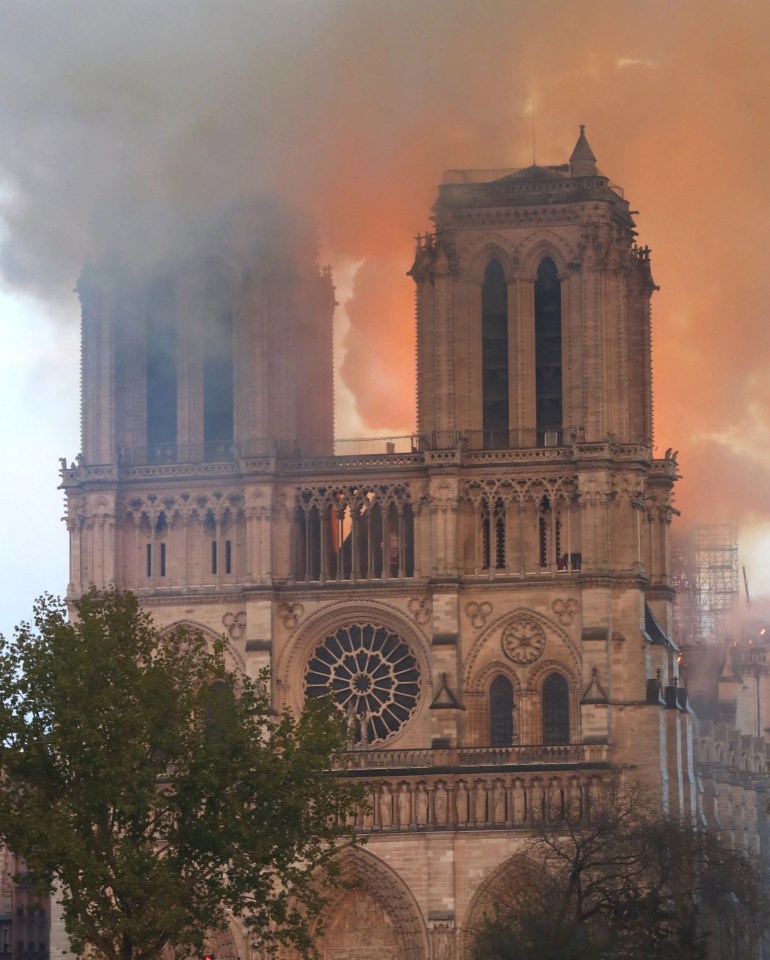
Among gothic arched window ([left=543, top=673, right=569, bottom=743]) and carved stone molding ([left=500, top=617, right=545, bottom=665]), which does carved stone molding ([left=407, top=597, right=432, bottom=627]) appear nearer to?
carved stone molding ([left=500, top=617, right=545, bottom=665])

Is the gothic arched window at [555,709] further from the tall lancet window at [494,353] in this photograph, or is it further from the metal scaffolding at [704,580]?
the metal scaffolding at [704,580]

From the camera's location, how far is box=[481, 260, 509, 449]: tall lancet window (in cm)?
11350

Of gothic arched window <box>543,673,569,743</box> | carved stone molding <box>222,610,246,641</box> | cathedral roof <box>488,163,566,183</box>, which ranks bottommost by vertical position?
gothic arched window <box>543,673,569,743</box>

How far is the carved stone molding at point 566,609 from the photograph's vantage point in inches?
4358

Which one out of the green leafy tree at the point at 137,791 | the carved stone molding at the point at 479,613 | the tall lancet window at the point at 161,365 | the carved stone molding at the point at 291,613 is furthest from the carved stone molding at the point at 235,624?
the green leafy tree at the point at 137,791

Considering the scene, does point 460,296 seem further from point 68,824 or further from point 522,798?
point 68,824

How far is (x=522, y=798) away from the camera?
357 feet

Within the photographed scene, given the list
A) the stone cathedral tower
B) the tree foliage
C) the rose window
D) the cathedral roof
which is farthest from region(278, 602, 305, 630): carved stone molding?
the cathedral roof

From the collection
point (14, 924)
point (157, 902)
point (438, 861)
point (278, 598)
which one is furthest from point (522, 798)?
point (14, 924)

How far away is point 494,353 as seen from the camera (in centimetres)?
11400

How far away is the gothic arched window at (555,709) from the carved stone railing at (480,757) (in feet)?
5.00

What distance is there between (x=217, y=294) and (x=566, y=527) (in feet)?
47.2

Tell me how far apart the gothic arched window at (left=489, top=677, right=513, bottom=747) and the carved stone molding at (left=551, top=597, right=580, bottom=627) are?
274 centimetres

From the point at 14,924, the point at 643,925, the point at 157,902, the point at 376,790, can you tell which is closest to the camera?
the point at 157,902
